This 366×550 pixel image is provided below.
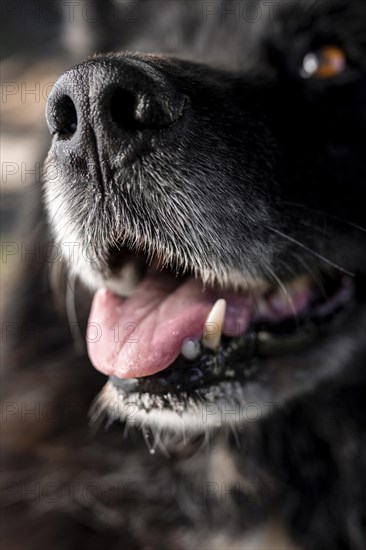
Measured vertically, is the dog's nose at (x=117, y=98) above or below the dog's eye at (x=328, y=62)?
→ below

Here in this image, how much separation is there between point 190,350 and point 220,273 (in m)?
0.15

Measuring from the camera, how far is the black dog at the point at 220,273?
1.15 meters

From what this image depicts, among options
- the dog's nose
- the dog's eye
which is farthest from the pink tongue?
the dog's eye

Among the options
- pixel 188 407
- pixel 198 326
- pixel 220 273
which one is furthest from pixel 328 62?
pixel 188 407

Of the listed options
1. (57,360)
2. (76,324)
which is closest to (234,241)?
(76,324)

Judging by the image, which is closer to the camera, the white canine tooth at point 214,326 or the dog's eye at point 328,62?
the white canine tooth at point 214,326

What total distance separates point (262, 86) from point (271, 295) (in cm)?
43

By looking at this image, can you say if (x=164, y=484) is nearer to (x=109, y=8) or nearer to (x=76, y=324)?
(x=76, y=324)

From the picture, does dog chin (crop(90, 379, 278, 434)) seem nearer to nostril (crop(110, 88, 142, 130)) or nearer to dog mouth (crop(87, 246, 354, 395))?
dog mouth (crop(87, 246, 354, 395))

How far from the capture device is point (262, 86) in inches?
56.4

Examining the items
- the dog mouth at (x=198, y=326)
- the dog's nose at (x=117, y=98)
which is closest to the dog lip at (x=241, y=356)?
the dog mouth at (x=198, y=326)

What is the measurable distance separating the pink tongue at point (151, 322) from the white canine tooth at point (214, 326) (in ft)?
0.08

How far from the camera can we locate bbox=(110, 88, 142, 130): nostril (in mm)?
1062

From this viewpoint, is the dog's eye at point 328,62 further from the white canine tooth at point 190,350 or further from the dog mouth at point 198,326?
the white canine tooth at point 190,350
